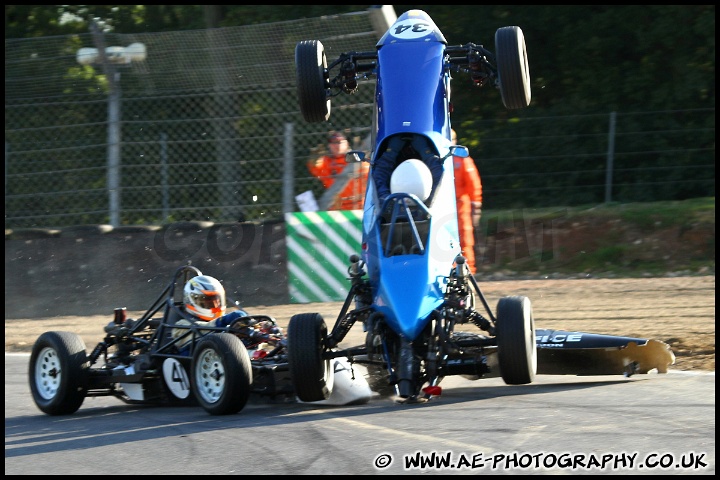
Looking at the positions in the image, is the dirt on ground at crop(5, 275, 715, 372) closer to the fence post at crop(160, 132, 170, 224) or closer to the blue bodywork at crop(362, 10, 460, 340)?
the fence post at crop(160, 132, 170, 224)

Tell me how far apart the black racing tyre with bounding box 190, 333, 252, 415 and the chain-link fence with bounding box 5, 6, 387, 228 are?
5.43 metres

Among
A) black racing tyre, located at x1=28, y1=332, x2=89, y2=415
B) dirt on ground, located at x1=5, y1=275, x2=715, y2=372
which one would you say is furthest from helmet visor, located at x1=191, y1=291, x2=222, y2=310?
dirt on ground, located at x1=5, y1=275, x2=715, y2=372

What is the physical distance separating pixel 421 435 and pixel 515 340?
96 centimetres

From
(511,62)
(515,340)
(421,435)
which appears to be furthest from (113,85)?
(421,435)

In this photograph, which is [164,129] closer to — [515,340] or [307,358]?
[307,358]

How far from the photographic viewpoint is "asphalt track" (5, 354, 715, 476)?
215 inches

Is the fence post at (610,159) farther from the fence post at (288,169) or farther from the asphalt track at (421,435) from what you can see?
the asphalt track at (421,435)

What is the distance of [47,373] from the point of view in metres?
8.19

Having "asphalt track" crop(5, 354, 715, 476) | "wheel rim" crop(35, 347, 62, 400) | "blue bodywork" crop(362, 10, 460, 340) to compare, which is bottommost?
"asphalt track" crop(5, 354, 715, 476)

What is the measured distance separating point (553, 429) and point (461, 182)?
4.37 meters

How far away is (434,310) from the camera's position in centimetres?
681

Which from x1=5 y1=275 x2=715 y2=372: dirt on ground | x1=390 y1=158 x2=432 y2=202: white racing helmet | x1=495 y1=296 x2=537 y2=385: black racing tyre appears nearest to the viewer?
x1=495 y1=296 x2=537 y2=385: black racing tyre

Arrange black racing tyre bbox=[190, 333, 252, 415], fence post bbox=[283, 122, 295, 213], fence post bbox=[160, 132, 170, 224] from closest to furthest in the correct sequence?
black racing tyre bbox=[190, 333, 252, 415]
fence post bbox=[283, 122, 295, 213]
fence post bbox=[160, 132, 170, 224]

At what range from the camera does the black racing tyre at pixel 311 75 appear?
330 inches
